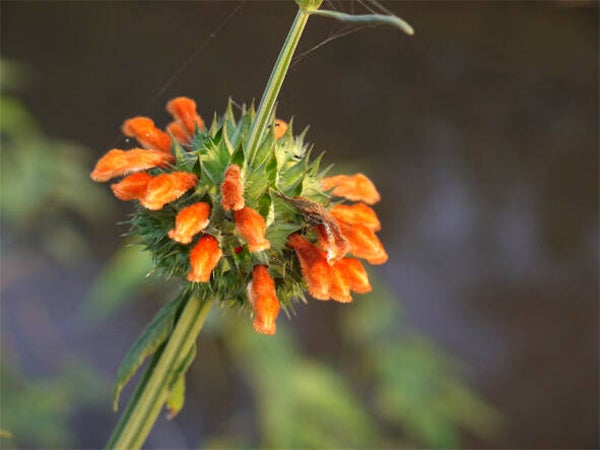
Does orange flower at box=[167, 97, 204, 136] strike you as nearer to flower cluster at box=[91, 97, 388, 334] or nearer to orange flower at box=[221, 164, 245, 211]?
flower cluster at box=[91, 97, 388, 334]

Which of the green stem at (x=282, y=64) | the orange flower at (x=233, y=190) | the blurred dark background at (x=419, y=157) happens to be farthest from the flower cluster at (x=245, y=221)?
the blurred dark background at (x=419, y=157)

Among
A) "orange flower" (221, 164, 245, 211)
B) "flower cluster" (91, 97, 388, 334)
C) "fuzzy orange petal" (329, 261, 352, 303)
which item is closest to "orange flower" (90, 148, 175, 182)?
"flower cluster" (91, 97, 388, 334)

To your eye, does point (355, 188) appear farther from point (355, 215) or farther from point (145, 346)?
point (145, 346)

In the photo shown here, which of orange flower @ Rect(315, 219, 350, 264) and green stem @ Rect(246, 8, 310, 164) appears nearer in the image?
green stem @ Rect(246, 8, 310, 164)

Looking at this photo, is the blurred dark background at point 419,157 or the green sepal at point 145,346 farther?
the blurred dark background at point 419,157

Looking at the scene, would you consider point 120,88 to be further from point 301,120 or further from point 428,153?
point 428,153

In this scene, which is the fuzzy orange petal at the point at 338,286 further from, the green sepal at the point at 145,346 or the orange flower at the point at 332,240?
the green sepal at the point at 145,346
